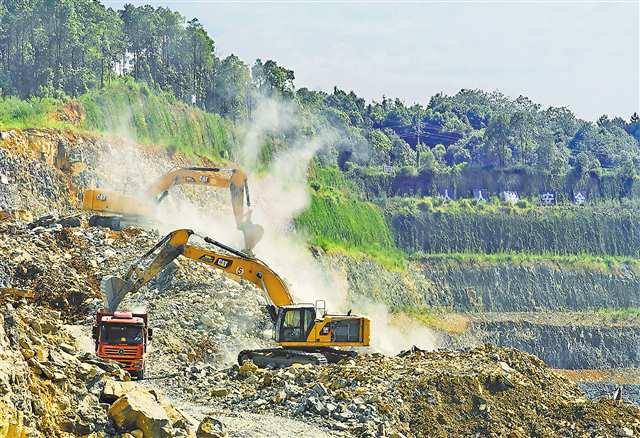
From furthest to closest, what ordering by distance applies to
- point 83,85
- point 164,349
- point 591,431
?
1. point 83,85
2. point 164,349
3. point 591,431

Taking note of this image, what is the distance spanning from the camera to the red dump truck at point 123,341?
88.8ft

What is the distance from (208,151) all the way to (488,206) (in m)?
39.1

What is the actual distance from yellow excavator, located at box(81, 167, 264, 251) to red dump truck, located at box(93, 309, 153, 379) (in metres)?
15.7

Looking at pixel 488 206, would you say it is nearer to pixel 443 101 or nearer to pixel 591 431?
pixel 443 101

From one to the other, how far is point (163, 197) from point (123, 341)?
63.8ft

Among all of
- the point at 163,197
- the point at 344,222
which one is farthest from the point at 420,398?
the point at 344,222

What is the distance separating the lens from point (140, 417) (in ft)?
59.4

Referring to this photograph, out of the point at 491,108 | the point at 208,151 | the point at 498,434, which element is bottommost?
the point at 498,434

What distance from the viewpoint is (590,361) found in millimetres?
95000

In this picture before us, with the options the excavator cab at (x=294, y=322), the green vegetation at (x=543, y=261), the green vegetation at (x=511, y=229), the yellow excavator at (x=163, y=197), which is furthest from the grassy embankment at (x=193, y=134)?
the excavator cab at (x=294, y=322)

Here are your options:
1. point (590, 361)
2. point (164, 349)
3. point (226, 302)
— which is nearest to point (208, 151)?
point (590, 361)

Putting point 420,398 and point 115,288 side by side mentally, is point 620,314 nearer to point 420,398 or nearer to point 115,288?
point 115,288

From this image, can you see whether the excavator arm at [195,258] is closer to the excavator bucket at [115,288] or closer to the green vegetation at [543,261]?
the excavator bucket at [115,288]

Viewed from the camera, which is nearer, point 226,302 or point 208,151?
point 226,302
